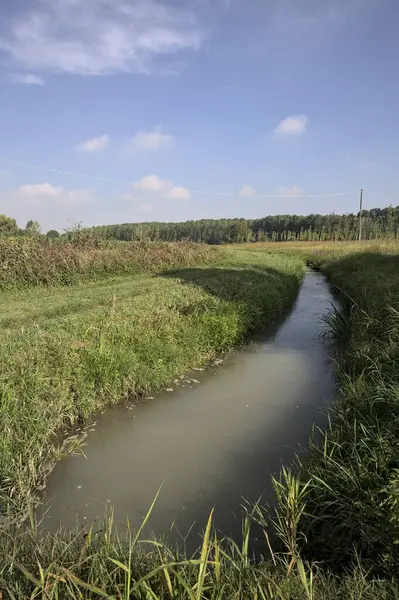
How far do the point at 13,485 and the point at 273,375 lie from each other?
470 centimetres

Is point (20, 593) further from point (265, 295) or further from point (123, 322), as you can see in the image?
point (265, 295)

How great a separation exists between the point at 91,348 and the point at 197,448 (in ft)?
7.87

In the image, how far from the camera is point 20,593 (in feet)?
7.25

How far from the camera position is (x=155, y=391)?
661cm

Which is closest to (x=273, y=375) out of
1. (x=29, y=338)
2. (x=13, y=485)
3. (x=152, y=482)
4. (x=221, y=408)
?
(x=221, y=408)

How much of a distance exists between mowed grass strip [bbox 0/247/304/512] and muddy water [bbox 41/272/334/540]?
35cm

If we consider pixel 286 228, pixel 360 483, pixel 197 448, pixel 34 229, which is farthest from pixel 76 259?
pixel 286 228

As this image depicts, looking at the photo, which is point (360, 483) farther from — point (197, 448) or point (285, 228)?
point (285, 228)

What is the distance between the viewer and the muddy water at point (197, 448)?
3.90m

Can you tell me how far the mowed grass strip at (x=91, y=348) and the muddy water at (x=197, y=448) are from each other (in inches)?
13.9

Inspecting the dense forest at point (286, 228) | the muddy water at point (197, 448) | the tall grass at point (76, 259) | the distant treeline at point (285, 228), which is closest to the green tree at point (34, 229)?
the tall grass at point (76, 259)

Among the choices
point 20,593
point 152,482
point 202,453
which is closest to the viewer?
point 20,593

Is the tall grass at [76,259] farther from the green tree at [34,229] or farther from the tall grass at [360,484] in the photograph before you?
the tall grass at [360,484]

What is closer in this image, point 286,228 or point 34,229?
point 34,229
